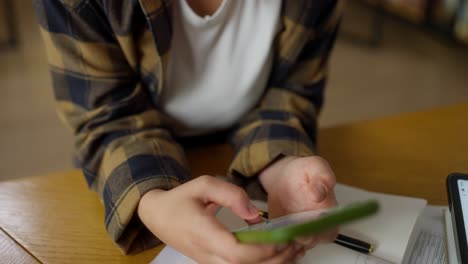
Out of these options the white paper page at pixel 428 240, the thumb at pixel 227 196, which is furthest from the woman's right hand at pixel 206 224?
the white paper page at pixel 428 240

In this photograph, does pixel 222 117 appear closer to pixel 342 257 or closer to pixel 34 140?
pixel 342 257

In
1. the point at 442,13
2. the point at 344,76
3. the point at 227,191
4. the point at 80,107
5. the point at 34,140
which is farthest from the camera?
the point at 442,13

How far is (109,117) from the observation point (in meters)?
0.55

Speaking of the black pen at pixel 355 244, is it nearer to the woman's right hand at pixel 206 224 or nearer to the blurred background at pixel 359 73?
the woman's right hand at pixel 206 224

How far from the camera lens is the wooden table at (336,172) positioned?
50cm

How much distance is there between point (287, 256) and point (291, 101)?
A: 0.24 m

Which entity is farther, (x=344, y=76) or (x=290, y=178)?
(x=344, y=76)

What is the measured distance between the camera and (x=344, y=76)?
72.2 inches

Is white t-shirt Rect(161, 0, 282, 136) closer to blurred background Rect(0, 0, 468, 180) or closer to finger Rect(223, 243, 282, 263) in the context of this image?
finger Rect(223, 243, 282, 263)

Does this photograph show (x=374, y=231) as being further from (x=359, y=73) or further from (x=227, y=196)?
(x=359, y=73)

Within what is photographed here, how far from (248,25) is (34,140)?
105cm

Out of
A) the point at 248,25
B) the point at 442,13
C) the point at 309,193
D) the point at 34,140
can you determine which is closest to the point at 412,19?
the point at 442,13

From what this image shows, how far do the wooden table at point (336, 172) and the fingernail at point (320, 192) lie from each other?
127mm

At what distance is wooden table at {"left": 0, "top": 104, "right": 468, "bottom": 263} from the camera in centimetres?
50
